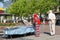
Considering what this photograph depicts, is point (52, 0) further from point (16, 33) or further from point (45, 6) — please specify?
point (16, 33)

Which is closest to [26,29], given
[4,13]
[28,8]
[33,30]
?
[33,30]

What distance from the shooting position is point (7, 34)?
14.7m

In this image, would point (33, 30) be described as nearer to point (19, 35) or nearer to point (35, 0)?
point (19, 35)

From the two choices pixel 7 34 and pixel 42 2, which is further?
pixel 42 2

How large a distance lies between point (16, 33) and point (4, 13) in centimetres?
4477

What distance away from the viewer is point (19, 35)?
Answer: 15195 millimetres

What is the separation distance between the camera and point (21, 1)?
46344mm

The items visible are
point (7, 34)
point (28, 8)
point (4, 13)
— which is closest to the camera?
point (7, 34)

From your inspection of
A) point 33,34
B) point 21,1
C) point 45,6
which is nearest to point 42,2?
point 45,6

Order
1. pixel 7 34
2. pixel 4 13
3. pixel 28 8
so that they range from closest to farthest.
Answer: pixel 7 34 < pixel 28 8 < pixel 4 13

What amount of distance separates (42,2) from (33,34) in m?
29.6

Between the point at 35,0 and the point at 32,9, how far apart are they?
7.65 feet

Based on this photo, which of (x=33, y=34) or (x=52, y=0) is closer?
(x=33, y=34)

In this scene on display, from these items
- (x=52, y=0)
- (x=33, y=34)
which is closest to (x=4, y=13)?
(x=52, y=0)
